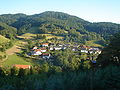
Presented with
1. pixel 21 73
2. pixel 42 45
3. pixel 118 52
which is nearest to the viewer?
pixel 118 52

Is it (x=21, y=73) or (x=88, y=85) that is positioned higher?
(x=88, y=85)

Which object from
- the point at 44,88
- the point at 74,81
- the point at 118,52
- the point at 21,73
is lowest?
the point at 21,73

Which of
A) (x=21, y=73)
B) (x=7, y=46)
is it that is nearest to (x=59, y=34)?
(x=7, y=46)

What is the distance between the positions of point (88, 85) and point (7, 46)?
50663 millimetres

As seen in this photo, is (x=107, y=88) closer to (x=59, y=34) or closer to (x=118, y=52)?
(x=118, y=52)

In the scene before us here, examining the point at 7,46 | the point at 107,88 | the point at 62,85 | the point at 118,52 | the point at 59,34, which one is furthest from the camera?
the point at 59,34

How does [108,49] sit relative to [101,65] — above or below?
above

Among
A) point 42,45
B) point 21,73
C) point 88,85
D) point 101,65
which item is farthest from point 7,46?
point 88,85

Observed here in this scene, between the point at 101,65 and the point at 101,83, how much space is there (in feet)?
18.6

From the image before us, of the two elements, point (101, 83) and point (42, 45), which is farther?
point (42, 45)

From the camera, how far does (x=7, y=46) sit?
53.7 metres

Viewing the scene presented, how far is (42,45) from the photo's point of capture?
227 feet

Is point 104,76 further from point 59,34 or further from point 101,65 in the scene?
point 59,34

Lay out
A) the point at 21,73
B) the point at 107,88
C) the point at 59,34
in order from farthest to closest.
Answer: the point at 59,34
the point at 21,73
the point at 107,88
